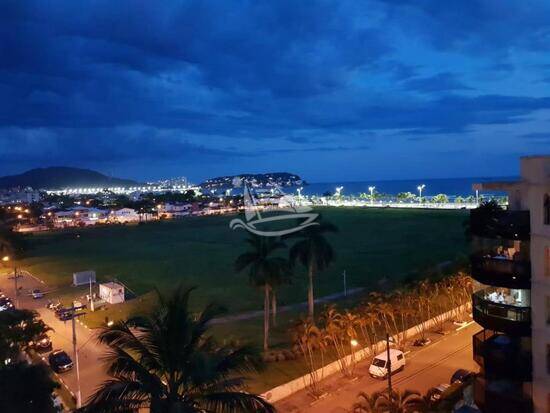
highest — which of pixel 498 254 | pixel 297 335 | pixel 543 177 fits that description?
pixel 543 177

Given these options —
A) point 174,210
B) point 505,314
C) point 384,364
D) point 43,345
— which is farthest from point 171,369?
point 174,210

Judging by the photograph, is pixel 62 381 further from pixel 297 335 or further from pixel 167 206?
pixel 167 206

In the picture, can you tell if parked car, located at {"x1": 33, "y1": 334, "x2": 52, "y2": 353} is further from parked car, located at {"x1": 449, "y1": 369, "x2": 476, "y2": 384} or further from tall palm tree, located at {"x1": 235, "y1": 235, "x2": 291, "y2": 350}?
parked car, located at {"x1": 449, "y1": 369, "x2": 476, "y2": 384}

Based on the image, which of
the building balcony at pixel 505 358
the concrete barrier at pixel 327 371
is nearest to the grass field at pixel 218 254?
the concrete barrier at pixel 327 371

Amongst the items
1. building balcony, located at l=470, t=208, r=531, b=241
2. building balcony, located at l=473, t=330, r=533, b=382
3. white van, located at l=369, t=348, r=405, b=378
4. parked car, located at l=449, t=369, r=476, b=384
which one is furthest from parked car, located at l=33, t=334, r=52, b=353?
building balcony, located at l=470, t=208, r=531, b=241

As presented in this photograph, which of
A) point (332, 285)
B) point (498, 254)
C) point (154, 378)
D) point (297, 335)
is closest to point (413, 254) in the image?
point (332, 285)

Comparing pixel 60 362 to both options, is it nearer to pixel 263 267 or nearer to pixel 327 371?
pixel 263 267
